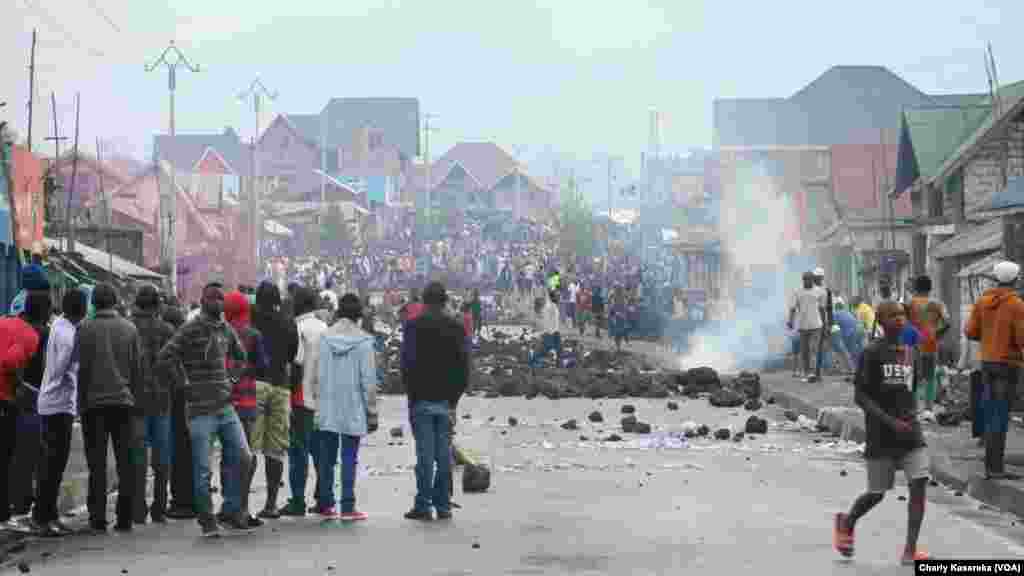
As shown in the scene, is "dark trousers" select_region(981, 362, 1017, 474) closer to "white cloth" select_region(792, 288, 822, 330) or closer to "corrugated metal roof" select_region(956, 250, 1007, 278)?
"white cloth" select_region(792, 288, 822, 330)

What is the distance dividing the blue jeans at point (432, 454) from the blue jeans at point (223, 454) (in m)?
1.50

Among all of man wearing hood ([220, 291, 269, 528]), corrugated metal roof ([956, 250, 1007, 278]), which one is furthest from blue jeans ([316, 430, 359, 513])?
corrugated metal roof ([956, 250, 1007, 278])

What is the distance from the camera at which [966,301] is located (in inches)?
1682

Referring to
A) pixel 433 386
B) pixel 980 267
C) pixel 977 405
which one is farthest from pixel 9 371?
pixel 980 267

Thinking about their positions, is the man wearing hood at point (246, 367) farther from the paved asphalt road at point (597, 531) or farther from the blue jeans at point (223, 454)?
the paved asphalt road at point (597, 531)

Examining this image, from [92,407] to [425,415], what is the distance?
104 inches

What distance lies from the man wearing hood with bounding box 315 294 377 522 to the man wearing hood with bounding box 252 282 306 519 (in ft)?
0.94

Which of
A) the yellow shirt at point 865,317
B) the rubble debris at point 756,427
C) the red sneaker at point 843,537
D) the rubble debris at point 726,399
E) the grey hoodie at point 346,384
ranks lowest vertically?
the red sneaker at point 843,537

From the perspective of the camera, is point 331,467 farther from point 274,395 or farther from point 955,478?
point 955,478

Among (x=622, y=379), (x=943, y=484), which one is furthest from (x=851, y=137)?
(x=943, y=484)

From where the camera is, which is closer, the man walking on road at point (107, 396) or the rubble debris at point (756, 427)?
the man walking on road at point (107, 396)

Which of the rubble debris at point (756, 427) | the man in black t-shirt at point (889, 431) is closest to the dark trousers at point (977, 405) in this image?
the rubble debris at point (756, 427)

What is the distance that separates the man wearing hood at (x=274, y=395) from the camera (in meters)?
14.6

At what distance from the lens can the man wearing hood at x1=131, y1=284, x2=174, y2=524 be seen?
14766 mm
